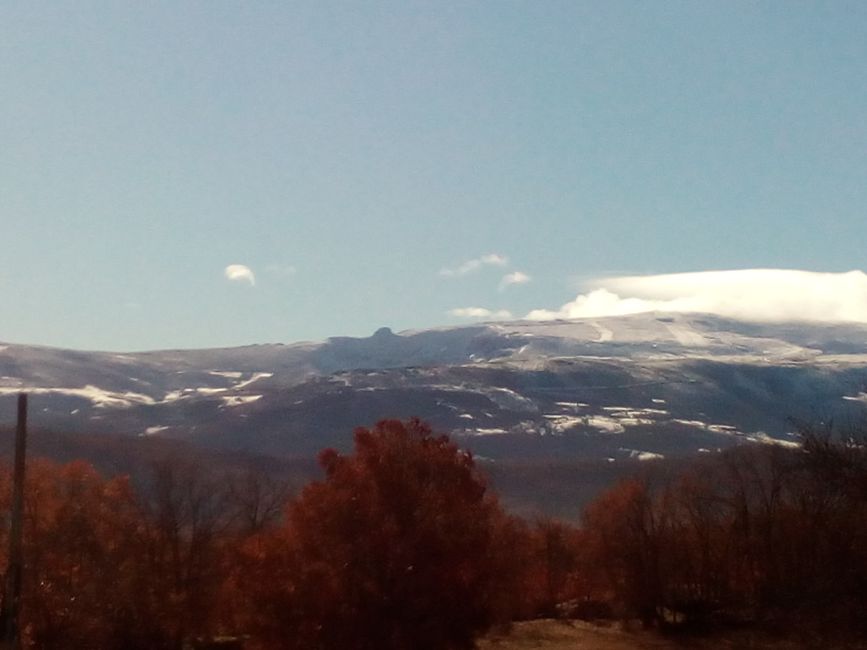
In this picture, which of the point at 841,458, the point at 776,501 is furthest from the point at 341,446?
→ the point at 841,458

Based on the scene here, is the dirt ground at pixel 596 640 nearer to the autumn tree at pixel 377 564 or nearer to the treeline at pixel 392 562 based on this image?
the treeline at pixel 392 562

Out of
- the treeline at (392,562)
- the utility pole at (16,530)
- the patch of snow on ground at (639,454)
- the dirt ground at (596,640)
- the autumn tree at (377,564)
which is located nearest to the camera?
the utility pole at (16,530)

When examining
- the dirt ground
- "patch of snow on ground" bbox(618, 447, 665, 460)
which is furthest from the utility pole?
"patch of snow on ground" bbox(618, 447, 665, 460)

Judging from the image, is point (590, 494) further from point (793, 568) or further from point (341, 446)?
point (793, 568)

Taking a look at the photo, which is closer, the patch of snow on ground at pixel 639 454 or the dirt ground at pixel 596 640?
the dirt ground at pixel 596 640

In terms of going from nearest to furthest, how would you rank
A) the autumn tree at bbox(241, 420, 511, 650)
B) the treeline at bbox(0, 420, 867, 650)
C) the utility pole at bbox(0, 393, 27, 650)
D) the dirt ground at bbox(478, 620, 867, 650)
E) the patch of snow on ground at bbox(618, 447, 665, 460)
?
the utility pole at bbox(0, 393, 27, 650) < the treeline at bbox(0, 420, 867, 650) < the autumn tree at bbox(241, 420, 511, 650) < the dirt ground at bbox(478, 620, 867, 650) < the patch of snow on ground at bbox(618, 447, 665, 460)

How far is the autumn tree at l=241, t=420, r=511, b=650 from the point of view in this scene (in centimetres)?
3816

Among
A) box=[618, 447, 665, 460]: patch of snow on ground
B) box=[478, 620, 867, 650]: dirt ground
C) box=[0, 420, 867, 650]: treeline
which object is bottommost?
box=[618, 447, 665, 460]: patch of snow on ground

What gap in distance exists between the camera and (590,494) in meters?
143

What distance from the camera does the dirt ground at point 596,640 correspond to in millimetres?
45975

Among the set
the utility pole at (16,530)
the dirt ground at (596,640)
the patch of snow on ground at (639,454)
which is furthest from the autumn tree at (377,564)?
the patch of snow on ground at (639,454)

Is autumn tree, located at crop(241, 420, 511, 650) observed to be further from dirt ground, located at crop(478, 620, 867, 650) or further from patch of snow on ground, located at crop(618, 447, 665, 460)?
patch of snow on ground, located at crop(618, 447, 665, 460)

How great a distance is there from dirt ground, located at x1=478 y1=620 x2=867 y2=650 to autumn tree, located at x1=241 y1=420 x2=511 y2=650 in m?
8.68

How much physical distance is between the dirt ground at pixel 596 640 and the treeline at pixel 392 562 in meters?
1.37
